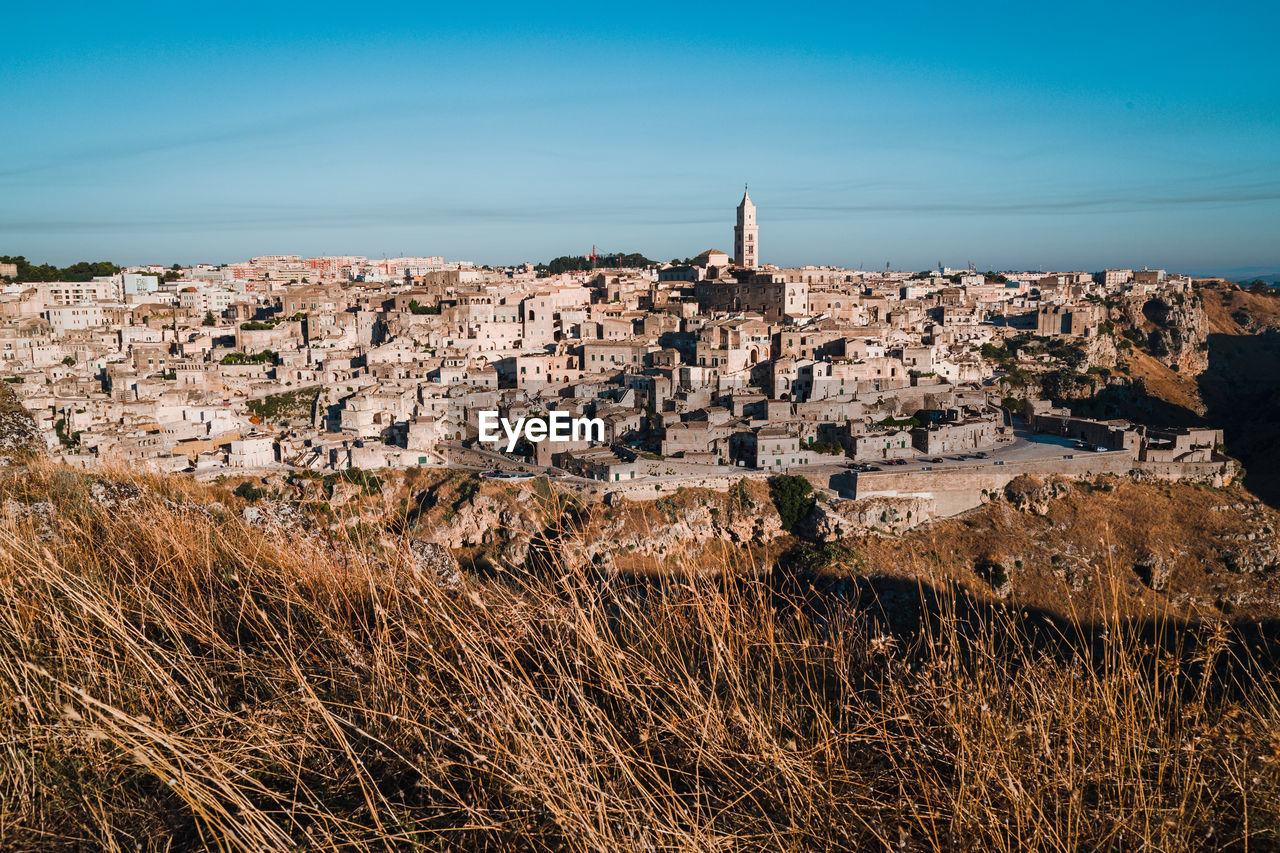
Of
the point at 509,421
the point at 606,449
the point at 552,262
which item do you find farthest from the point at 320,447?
the point at 552,262

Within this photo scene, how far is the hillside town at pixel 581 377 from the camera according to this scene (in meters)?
22.0

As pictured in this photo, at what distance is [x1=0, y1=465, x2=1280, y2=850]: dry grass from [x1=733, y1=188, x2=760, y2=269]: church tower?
43967 mm

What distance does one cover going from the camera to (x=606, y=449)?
22.9 meters

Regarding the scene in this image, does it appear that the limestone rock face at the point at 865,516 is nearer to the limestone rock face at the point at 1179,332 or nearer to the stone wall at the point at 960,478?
the stone wall at the point at 960,478

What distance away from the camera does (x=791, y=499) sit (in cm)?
2027

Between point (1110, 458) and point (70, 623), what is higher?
point (70, 623)

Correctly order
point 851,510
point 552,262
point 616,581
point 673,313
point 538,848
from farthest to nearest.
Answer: point 552,262 < point 673,313 < point 851,510 < point 616,581 < point 538,848

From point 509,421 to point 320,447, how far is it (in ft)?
17.4

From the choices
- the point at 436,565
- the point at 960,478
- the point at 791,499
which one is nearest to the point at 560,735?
the point at 436,565

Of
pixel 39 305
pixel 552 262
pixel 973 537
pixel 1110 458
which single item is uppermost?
pixel 552 262

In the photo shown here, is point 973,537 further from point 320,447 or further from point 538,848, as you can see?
point 538,848

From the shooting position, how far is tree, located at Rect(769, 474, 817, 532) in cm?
2012

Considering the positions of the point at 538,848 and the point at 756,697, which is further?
the point at 756,697

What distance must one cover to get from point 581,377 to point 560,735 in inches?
1051
